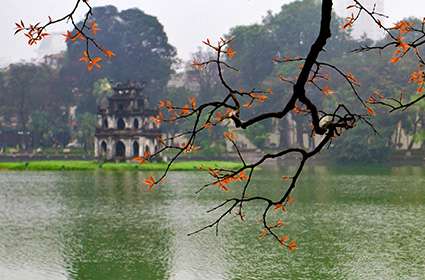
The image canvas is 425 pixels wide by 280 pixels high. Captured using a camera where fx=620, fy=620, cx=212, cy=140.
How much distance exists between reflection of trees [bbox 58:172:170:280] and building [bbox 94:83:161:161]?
80.3ft

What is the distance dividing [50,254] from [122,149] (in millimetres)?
39220

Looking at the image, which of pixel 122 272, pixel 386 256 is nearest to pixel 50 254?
pixel 122 272

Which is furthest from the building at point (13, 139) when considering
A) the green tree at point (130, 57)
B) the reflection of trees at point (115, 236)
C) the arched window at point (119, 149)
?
the reflection of trees at point (115, 236)

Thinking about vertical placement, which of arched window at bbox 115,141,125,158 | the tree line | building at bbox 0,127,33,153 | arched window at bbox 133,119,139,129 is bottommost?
arched window at bbox 115,141,125,158

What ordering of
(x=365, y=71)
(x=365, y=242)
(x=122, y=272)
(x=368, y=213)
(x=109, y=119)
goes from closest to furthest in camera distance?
(x=122, y=272) → (x=365, y=242) → (x=368, y=213) → (x=109, y=119) → (x=365, y=71)

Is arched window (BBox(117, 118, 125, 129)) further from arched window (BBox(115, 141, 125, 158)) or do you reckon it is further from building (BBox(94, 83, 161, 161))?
arched window (BBox(115, 141, 125, 158))

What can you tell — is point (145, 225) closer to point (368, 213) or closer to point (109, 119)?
point (368, 213)

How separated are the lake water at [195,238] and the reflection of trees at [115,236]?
2 cm

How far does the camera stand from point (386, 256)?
12.9m

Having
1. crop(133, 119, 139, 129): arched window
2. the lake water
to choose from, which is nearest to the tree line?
crop(133, 119, 139, 129): arched window

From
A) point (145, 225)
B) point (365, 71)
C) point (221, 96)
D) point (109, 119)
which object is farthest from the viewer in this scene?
point (221, 96)

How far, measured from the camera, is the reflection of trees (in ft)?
39.2

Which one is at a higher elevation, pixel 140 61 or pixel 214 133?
pixel 140 61

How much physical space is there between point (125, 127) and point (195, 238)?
125 ft
